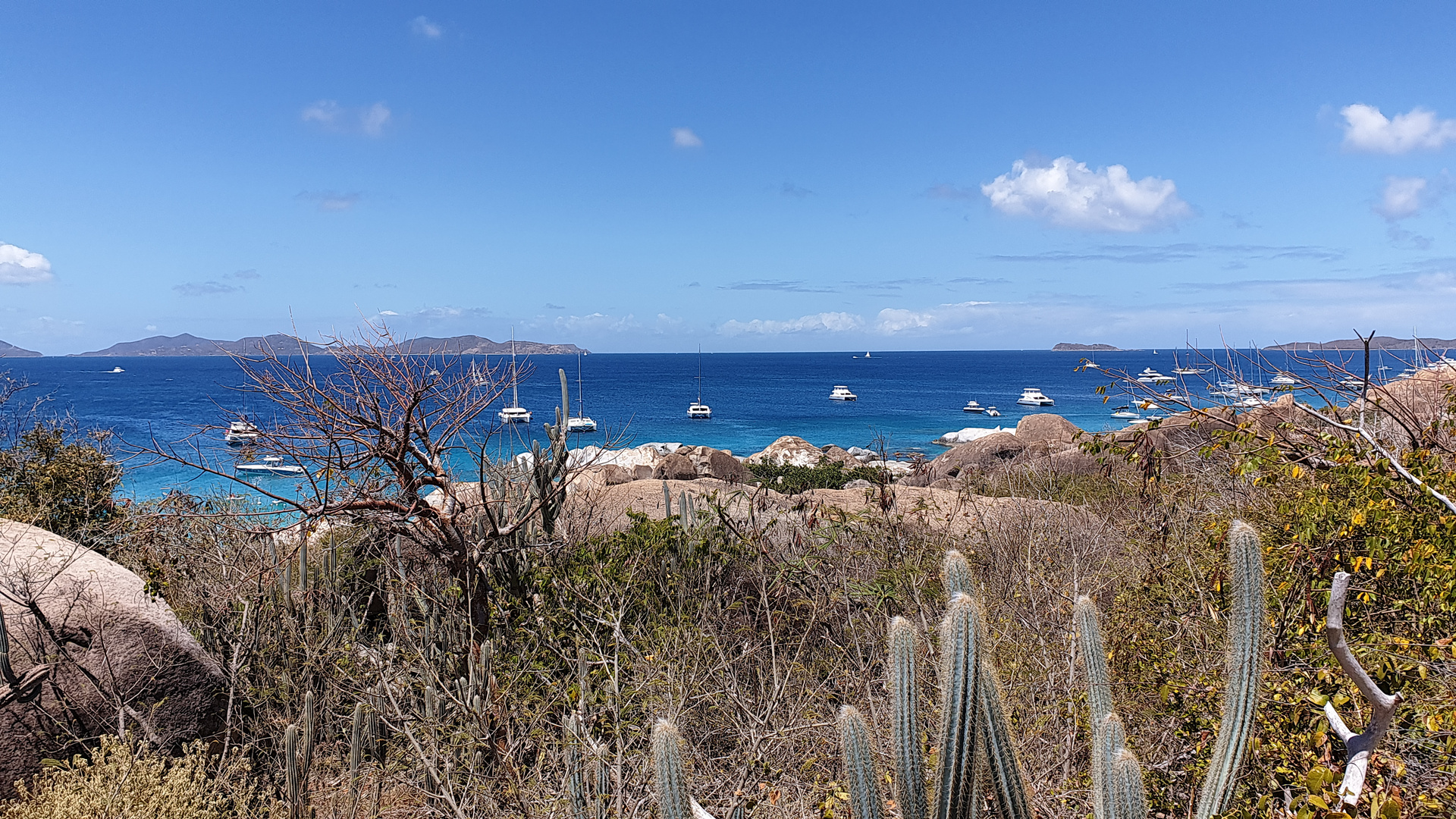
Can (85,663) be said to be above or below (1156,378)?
below

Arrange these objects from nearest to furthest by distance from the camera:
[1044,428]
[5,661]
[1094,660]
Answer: [1094,660] → [5,661] → [1044,428]

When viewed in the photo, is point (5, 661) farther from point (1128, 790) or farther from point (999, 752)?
point (1128, 790)

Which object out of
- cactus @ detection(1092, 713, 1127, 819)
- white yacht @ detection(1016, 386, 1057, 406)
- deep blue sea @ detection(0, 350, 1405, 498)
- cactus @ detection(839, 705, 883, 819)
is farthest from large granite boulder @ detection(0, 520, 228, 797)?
white yacht @ detection(1016, 386, 1057, 406)

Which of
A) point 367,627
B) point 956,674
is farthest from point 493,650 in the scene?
point 956,674

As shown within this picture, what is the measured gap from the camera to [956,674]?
2654 mm

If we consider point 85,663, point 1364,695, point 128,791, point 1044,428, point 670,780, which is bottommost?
point 128,791

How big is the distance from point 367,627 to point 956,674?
6956mm

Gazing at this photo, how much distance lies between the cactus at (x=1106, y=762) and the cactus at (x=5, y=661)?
6209mm

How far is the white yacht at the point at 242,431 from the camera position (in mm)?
4676

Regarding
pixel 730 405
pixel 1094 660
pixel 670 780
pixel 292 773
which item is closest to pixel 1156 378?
pixel 1094 660

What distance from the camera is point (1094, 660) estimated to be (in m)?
3.07

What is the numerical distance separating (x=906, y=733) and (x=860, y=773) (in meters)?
0.21

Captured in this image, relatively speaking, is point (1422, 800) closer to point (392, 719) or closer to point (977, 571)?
point (977, 571)

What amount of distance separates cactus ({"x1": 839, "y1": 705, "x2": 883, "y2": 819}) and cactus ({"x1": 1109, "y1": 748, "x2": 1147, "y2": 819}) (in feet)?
2.52
